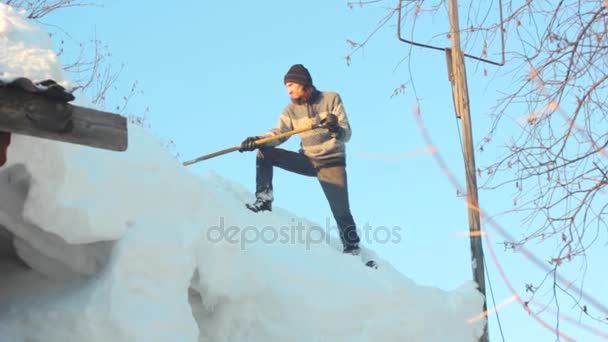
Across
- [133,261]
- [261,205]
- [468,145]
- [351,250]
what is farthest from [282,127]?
[133,261]

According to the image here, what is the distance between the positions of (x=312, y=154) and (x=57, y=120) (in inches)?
136

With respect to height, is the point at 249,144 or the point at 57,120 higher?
the point at 249,144

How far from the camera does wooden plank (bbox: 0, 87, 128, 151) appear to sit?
336 cm

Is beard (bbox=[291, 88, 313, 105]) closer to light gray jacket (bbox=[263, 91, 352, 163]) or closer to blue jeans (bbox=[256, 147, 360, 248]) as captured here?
light gray jacket (bbox=[263, 91, 352, 163])

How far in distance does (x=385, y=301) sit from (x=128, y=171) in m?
2.25

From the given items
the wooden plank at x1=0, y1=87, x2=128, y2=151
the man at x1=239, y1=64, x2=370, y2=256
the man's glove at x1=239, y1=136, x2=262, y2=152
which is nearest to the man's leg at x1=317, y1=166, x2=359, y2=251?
the man at x1=239, y1=64, x2=370, y2=256

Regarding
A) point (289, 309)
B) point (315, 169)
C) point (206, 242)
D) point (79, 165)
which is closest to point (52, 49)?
point (79, 165)

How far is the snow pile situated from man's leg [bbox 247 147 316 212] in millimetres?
960

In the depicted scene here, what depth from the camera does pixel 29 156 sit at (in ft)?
13.1

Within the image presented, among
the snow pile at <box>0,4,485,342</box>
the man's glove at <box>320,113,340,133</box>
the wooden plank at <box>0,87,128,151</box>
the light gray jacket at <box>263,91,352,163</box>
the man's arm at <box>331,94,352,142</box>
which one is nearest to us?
the wooden plank at <box>0,87,128,151</box>

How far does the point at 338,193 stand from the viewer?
666cm

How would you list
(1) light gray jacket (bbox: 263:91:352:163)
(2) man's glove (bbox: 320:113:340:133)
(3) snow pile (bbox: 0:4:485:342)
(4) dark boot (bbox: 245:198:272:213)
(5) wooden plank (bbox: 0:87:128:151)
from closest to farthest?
1. (5) wooden plank (bbox: 0:87:128:151)
2. (3) snow pile (bbox: 0:4:485:342)
3. (2) man's glove (bbox: 320:113:340:133)
4. (1) light gray jacket (bbox: 263:91:352:163)
5. (4) dark boot (bbox: 245:198:272:213)

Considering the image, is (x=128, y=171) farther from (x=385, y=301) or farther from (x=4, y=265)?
(x=385, y=301)

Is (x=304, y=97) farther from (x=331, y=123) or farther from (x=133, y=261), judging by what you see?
(x=133, y=261)
